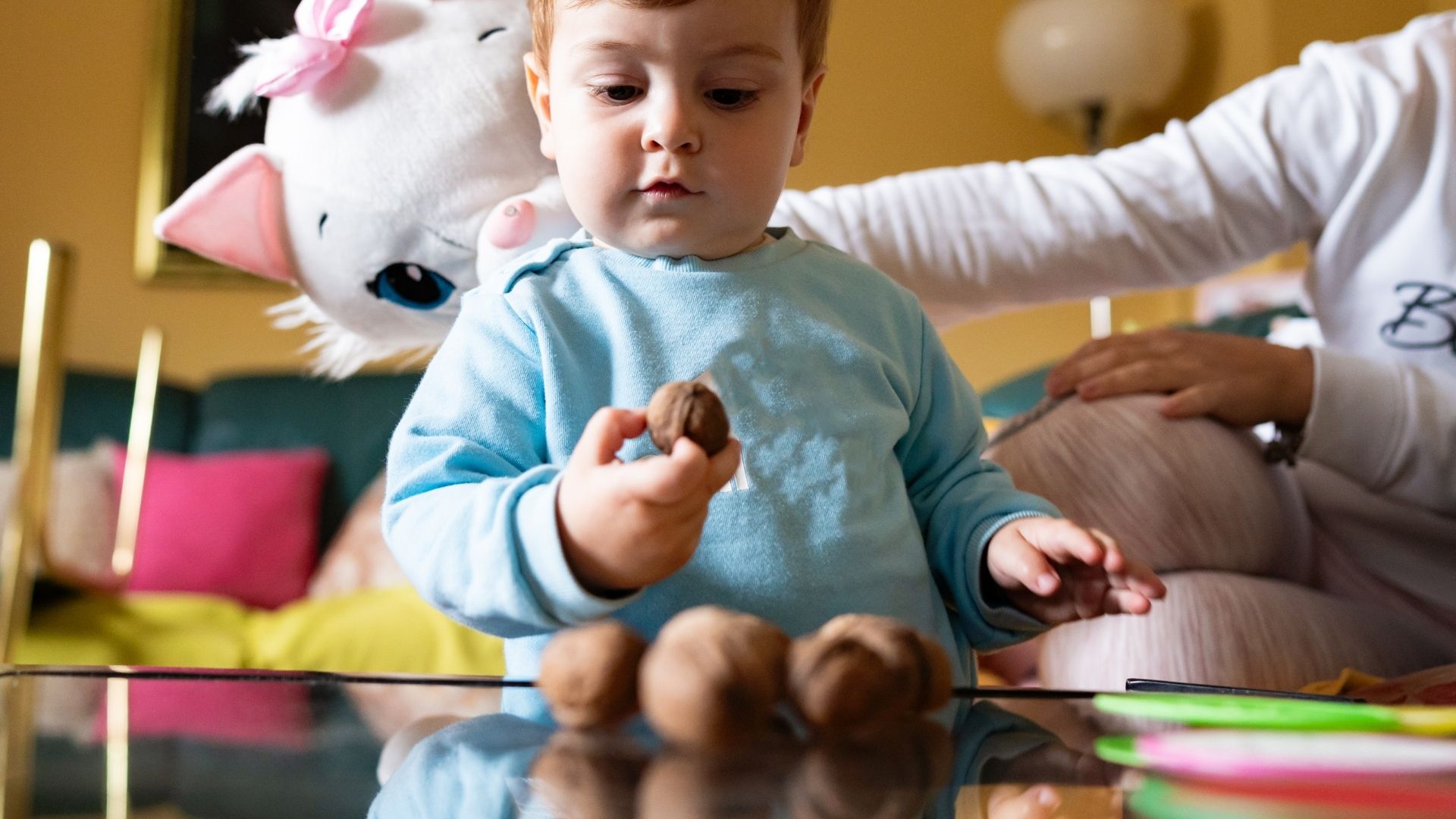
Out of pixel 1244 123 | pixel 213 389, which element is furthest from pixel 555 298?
pixel 213 389

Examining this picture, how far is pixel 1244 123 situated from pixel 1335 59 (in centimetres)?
10

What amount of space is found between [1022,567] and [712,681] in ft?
0.89

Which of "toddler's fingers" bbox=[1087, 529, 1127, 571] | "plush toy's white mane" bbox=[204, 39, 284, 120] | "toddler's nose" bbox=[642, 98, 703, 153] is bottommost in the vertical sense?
"toddler's fingers" bbox=[1087, 529, 1127, 571]

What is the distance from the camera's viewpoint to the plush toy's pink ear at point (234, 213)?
2.58ft

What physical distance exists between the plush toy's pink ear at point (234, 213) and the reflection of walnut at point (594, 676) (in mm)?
500

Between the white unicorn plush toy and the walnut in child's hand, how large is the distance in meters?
0.33

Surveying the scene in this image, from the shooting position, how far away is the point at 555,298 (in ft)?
2.03

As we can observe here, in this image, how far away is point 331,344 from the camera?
2.91 feet

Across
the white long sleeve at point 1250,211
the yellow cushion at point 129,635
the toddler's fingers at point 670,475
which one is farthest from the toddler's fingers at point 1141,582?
the yellow cushion at point 129,635

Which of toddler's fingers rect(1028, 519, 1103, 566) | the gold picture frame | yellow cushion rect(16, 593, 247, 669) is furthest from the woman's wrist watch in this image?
the gold picture frame

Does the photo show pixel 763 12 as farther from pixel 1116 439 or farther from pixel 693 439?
pixel 1116 439

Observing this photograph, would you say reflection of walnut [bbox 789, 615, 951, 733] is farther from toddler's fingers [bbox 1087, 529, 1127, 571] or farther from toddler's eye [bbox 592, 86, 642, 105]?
toddler's eye [bbox 592, 86, 642, 105]

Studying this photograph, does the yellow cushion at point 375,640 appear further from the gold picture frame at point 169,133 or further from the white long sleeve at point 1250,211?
the gold picture frame at point 169,133

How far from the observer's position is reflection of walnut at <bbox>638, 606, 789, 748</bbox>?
347mm
